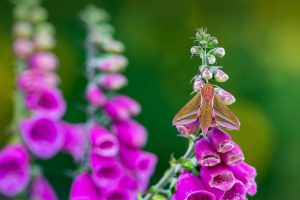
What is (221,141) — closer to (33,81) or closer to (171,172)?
(171,172)

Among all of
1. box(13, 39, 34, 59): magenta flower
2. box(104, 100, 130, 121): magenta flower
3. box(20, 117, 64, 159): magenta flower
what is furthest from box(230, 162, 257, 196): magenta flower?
box(13, 39, 34, 59): magenta flower

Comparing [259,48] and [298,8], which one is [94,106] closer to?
[259,48]

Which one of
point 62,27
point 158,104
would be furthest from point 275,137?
point 62,27

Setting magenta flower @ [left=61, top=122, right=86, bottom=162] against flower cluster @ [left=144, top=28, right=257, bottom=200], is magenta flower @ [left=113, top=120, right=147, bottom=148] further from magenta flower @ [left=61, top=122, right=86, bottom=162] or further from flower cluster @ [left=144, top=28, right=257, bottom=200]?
flower cluster @ [left=144, top=28, right=257, bottom=200]

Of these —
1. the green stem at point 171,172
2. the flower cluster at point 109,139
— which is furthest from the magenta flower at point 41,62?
the green stem at point 171,172

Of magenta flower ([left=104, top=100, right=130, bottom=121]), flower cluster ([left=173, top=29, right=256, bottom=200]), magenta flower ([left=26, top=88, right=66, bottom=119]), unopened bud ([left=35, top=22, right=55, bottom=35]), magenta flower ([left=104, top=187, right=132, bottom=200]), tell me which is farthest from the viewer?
unopened bud ([left=35, top=22, right=55, bottom=35])

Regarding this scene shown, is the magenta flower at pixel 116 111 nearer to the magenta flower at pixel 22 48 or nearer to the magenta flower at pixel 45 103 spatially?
the magenta flower at pixel 45 103

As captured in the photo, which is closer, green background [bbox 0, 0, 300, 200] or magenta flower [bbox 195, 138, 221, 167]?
magenta flower [bbox 195, 138, 221, 167]
